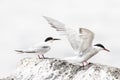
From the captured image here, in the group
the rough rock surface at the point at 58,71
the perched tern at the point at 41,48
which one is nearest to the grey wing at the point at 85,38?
the rough rock surface at the point at 58,71

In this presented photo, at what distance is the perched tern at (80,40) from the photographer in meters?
13.0

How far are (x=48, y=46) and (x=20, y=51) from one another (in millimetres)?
1114

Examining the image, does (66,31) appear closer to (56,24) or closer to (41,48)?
(56,24)

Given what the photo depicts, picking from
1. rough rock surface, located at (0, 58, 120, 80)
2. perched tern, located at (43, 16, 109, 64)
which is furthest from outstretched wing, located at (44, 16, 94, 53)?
rough rock surface, located at (0, 58, 120, 80)

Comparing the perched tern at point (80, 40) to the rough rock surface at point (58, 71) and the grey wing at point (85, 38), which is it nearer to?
the grey wing at point (85, 38)

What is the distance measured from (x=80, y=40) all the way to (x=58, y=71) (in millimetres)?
1178

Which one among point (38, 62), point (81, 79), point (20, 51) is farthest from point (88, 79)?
point (20, 51)

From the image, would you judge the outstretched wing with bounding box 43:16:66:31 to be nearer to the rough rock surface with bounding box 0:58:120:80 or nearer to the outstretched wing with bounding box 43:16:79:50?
the outstretched wing with bounding box 43:16:79:50

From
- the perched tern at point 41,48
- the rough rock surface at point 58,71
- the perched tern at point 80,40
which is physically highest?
the perched tern at point 80,40

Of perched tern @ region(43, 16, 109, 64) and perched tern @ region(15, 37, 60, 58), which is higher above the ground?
perched tern @ region(43, 16, 109, 64)

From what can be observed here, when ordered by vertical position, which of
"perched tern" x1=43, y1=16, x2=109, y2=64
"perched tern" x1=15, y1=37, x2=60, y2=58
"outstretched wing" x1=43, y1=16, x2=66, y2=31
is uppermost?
"outstretched wing" x1=43, y1=16, x2=66, y2=31

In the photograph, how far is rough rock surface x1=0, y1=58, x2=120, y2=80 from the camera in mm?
12266

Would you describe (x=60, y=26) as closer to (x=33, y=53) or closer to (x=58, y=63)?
(x=58, y=63)

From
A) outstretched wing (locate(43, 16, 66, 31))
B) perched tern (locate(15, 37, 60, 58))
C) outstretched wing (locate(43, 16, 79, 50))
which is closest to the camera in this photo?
outstretched wing (locate(43, 16, 79, 50))
